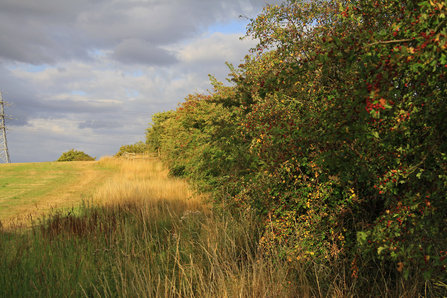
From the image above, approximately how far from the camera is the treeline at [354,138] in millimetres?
2225

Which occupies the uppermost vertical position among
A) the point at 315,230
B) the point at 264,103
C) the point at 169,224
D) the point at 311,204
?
the point at 264,103

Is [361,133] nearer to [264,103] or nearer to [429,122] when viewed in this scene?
[429,122]

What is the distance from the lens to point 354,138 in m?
3.18

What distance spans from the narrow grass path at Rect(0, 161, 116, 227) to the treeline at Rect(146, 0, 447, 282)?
18.3 ft

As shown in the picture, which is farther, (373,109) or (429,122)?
(429,122)

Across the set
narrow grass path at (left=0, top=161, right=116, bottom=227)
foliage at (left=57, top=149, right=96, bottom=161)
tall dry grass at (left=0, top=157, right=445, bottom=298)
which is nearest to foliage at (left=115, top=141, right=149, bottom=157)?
foliage at (left=57, top=149, right=96, bottom=161)

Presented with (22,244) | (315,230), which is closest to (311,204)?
(315,230)

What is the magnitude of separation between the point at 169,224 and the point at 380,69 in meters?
6.38

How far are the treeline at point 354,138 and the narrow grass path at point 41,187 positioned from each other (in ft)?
18.3

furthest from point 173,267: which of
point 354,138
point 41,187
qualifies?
point 41,187

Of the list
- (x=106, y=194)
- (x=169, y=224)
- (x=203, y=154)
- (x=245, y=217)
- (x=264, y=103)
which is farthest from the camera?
(x=106, y=194)

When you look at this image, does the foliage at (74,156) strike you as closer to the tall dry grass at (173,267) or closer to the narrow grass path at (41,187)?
the narrow grass path at (41,187)

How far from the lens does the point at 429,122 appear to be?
268 centimetres

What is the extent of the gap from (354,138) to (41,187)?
20.3 m
